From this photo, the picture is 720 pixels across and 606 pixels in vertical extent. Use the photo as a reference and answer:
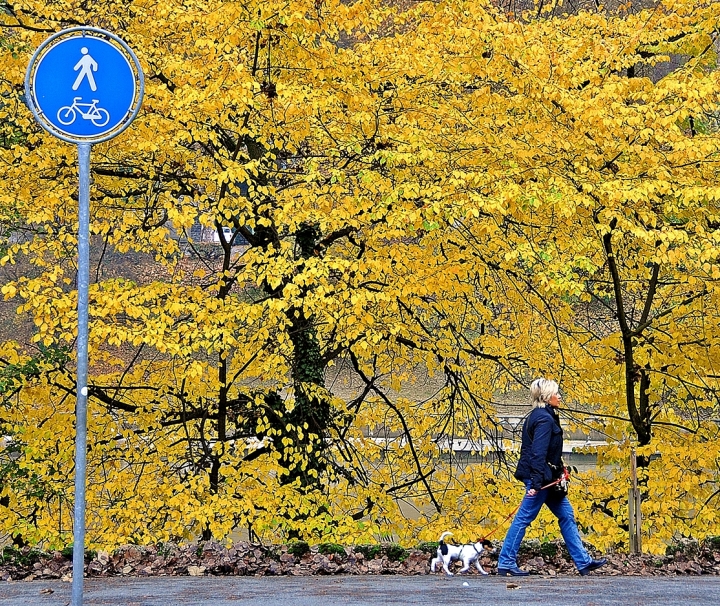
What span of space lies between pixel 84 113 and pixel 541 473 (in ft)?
13.8

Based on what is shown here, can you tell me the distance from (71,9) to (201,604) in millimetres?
6433

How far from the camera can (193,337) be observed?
8.47 metres

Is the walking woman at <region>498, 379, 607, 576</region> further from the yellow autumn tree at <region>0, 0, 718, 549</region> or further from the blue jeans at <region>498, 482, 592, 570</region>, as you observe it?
the yellow autumn tree at <region>0, 0, 718, 549</region>

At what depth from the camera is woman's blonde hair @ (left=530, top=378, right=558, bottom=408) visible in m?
6.45

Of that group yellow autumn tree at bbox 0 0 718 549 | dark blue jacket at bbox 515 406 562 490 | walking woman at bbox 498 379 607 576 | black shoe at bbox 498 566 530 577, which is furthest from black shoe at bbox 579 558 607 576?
yellow autumn tree at bbox 0 0 718 549

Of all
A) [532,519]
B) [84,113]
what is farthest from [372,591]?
[84,113]

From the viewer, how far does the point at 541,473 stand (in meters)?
6.45

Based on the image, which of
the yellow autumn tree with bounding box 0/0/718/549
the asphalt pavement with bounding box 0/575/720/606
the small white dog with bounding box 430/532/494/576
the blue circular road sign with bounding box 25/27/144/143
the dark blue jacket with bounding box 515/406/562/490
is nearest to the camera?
the blue circular road sign with bounding box 25/27/144/143

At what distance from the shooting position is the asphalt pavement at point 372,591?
550 centimetres

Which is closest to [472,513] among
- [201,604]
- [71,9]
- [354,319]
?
[354,319]

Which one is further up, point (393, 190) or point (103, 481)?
point (393, 190)

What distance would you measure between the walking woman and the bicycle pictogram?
3862 mm

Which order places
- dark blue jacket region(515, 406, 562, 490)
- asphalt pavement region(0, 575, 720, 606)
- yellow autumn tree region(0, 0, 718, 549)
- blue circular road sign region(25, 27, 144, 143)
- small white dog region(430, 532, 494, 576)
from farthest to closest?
yellow autumn tree region(0, 0, 718, 549)
small white dog region(430, 532, 494, 576)
dark blue jacket region(515, 406, 562, 490)
asphalt pavement region(0, 575, 720, 606)
blue circular road sign region(25, 27, 144, 143)

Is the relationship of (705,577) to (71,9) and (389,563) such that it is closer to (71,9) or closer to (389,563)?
(389,563)
